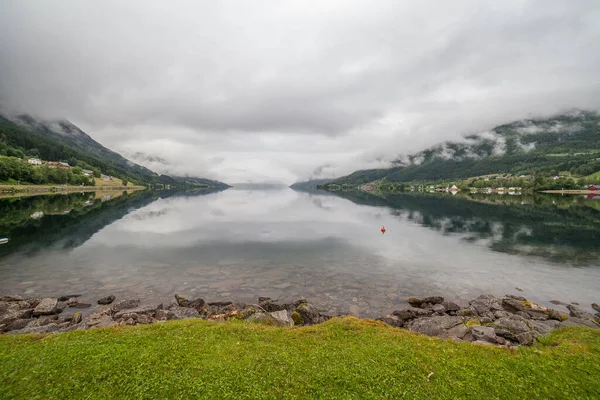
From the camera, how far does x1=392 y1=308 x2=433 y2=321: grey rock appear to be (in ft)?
83.1

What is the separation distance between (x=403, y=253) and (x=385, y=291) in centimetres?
1977

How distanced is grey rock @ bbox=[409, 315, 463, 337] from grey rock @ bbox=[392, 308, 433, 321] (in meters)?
1.34

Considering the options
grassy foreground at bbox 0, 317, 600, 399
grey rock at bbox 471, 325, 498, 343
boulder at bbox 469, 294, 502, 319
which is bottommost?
boulder at bbox 469, 294, 502, 319

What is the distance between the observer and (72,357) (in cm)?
1395

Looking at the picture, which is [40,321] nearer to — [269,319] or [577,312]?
[269,319]

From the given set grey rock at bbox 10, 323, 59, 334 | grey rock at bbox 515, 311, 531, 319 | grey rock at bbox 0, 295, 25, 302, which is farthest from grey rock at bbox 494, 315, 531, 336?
grey rock at bbox 0, 295, 25, 302

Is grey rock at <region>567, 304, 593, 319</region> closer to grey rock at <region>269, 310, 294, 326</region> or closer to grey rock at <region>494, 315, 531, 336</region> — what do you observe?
grey rock at <region>494, 315, 531, 336</region>

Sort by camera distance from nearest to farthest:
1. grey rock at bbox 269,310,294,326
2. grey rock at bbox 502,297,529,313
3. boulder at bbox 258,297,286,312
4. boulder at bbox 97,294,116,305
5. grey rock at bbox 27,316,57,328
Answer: grey rock at bbox 269,310,294,326 < grey rock at bbox 27,316,57,328 < boulder at bbox 258,297,286,312 < grey rock at bbox 502,297,529,313 < boulder at bbox 97,294,116,305

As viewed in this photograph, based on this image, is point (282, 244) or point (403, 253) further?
point (282, 244)

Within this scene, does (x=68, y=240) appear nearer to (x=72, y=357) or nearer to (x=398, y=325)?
(x=72, y=357)

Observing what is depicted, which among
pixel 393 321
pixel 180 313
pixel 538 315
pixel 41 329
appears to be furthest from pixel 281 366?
pixel 538 315

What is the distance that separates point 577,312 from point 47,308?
161 feet

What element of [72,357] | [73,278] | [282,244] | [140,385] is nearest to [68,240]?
[73,278]

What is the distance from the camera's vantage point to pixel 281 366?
1369 cm
